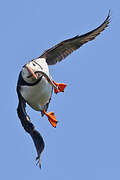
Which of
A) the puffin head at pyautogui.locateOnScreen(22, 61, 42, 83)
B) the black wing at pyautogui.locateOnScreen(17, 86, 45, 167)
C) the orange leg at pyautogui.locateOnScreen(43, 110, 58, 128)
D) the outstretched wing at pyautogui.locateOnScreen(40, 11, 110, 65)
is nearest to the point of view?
the puffin head at pyautogui.locateOnScreen(22, 61, 42, 83)

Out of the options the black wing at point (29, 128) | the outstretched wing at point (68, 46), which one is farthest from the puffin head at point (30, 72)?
the outstretched wing at point (68, 46)

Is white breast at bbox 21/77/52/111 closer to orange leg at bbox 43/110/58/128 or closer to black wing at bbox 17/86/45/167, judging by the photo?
black wing at bbox 17/86/45/167

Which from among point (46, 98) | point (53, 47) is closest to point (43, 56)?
point (53, 47)

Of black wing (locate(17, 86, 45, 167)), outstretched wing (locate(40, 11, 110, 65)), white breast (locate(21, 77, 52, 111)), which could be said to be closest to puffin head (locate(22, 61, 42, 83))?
white breast (locate(21, 77, 52, 111))

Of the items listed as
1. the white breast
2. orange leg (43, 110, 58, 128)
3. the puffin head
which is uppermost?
the puffin head

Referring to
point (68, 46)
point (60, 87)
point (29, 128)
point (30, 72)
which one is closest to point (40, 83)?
point (30, 72)

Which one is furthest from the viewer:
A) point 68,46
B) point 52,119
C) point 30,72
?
point 68,46

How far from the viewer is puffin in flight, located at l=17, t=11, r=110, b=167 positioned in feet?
50.3

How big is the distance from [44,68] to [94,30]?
2091 millimetres

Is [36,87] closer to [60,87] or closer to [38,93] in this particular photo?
[38,93]

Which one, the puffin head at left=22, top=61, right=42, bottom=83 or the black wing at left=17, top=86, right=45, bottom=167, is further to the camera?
the black wing at left=17, top=86, right=45, bottom=167

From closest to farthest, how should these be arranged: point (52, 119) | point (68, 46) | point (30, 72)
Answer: point (30, 72) → point (52, 119) → point (68, 46)

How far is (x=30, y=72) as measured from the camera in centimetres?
1525

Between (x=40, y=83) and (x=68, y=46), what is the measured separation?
6.92 feet
